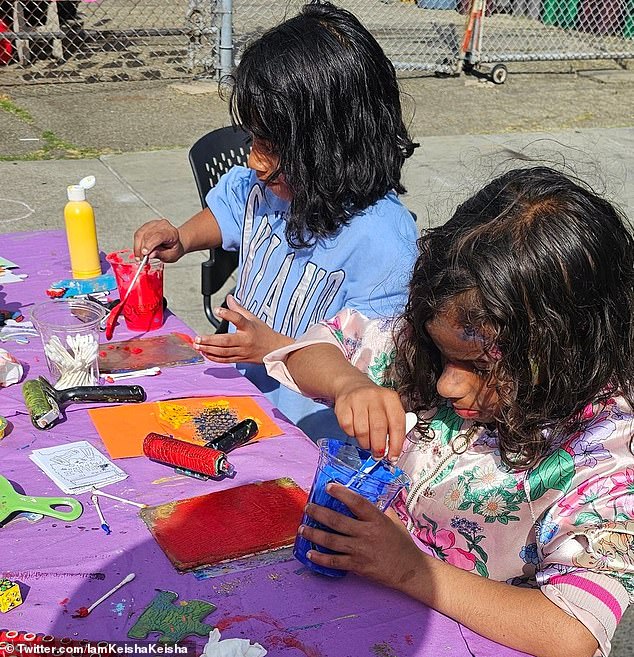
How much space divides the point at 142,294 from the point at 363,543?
48.3 inches

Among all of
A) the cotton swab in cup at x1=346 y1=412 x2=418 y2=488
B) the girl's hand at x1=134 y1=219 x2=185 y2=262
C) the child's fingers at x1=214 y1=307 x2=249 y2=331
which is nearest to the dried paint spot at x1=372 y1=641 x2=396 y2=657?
the cotton swab in cup at x1=346 y1=412 x2=418 y2=488

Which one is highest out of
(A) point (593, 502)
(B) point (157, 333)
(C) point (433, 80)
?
(A) point (593, 502)

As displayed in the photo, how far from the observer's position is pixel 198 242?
278 centimetres

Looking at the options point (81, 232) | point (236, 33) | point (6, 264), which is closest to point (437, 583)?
point (81, 232)

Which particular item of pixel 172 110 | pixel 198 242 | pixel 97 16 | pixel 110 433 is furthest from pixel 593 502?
pixel 97 16

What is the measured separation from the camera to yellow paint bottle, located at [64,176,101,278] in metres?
2.59

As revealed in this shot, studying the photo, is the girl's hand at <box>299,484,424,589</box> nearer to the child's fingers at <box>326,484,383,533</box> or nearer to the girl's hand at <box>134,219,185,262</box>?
the child's fingers at <box>326,484,383,533</box>

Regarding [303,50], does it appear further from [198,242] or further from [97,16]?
[97,16]

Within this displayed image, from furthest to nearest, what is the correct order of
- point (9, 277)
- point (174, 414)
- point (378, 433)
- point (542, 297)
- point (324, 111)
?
1. point (9, 277)
2. point (324, 111)
3. point (174, 414)
4. point (378, 433)
5. point (542, 297)

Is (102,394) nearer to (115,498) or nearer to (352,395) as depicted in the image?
(115,498)

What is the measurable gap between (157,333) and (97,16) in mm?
9135

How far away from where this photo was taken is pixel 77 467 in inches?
68.7

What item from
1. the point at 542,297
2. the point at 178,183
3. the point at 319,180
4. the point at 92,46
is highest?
the point at 542,297

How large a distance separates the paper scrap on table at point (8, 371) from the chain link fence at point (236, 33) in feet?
15.2
